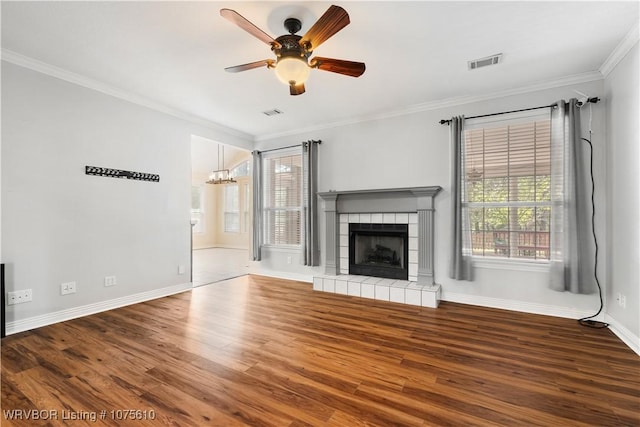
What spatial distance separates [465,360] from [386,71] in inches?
113

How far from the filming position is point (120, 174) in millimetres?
3619

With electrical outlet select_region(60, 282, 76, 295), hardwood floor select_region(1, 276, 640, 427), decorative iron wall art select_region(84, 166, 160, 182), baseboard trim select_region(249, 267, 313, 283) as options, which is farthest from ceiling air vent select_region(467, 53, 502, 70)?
electrical outlet select_region(60, 282, 76, 295)

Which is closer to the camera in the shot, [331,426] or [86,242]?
[331,426]

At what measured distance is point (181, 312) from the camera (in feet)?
11.2

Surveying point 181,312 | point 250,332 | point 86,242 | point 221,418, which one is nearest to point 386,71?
point 250,332

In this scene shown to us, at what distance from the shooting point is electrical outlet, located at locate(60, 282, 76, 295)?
3139 mm

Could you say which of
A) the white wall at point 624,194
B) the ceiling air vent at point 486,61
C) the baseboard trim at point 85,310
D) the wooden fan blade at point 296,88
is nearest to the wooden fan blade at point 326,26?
the wooden fan blade at point 296,88

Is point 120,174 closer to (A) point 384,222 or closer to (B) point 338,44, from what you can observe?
(B) point 338,44

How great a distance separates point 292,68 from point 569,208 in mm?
3244

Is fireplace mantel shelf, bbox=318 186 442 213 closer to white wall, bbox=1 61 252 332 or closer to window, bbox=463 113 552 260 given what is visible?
window, bbox=463 113 552 260

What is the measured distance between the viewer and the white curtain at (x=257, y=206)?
551cm

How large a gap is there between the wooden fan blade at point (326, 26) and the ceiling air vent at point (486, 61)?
1740mm

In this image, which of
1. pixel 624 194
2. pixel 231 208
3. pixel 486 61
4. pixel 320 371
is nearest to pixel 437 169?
pixel 486 61

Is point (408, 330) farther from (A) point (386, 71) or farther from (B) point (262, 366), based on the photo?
(A) point (386, 71)
